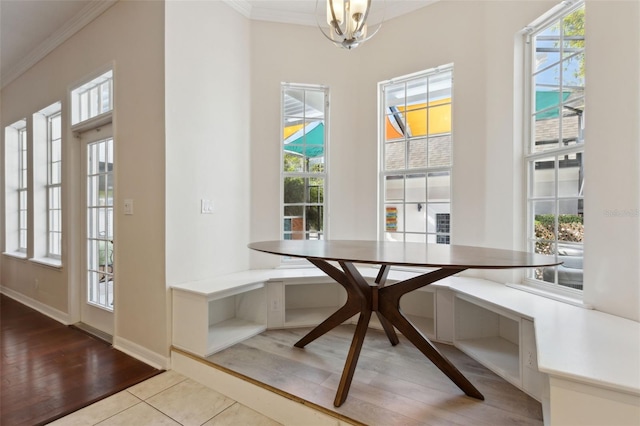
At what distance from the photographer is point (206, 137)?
98.0 inches

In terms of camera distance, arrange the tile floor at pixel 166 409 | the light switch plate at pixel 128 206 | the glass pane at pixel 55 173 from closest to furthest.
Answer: the tile floor at pixel 166 409, the light switch plate at pixel 128 206, the glass pane at pixel 55 173

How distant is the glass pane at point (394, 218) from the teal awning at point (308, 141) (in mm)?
936

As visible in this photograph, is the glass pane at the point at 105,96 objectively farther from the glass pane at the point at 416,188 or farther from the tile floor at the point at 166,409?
the glass pane at the point at 416,188

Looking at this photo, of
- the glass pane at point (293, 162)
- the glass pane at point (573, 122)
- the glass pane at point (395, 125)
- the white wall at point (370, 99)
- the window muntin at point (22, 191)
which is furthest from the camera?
the window muntin at point (22, 191)

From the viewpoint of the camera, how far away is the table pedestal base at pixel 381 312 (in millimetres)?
1697

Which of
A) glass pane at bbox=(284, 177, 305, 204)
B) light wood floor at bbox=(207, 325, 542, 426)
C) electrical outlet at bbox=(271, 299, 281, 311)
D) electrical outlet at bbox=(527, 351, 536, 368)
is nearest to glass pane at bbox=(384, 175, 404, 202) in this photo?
glass pane at bbox=(284, 177, 305, 204)

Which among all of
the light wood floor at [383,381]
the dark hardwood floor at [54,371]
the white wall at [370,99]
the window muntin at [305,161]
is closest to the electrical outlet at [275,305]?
the light wood floor at [383,381]

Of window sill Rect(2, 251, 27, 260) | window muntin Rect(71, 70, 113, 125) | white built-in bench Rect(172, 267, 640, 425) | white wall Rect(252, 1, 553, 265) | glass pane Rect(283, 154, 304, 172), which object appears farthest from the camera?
window sill Rect(2, 251, 27, 260)

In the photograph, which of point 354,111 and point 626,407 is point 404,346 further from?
point 354,111

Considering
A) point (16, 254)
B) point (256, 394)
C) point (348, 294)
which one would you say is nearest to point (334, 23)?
point (348, 294)

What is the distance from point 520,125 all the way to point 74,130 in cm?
417

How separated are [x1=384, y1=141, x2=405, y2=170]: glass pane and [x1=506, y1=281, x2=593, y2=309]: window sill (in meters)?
1.45

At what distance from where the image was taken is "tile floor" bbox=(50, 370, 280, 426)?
65.7 inches

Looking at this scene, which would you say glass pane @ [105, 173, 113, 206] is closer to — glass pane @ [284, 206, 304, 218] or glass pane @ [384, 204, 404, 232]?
glass pane @ [284, 206, 304, 218]
